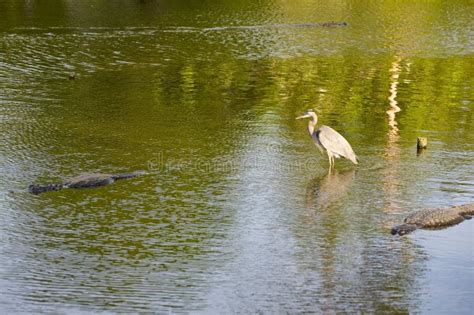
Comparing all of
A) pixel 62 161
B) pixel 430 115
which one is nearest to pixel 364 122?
pixel 430 115

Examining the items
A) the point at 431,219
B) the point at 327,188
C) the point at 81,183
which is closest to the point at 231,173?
the point at 327,188

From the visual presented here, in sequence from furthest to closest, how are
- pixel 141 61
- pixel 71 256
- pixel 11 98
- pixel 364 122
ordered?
pixel 141 61, pixel 11 98, pixel 364 122, pixel 71 256

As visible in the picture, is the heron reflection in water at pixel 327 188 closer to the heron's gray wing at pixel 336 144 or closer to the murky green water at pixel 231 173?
the murky green water at pixel 231 173

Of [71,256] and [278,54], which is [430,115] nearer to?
[278,54]

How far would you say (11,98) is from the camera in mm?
22578

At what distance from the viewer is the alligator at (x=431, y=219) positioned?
43.5 ft

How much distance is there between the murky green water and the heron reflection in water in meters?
0.05

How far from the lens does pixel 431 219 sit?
13.4 meters

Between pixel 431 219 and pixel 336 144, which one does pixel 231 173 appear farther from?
pixel 431 219

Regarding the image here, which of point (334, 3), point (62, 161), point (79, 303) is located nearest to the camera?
point (79, 303)

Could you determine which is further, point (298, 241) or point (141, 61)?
point (141, 61)

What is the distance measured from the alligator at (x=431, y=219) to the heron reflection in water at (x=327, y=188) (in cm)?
158

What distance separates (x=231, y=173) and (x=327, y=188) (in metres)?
1.71

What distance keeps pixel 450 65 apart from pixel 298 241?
1690 cm
